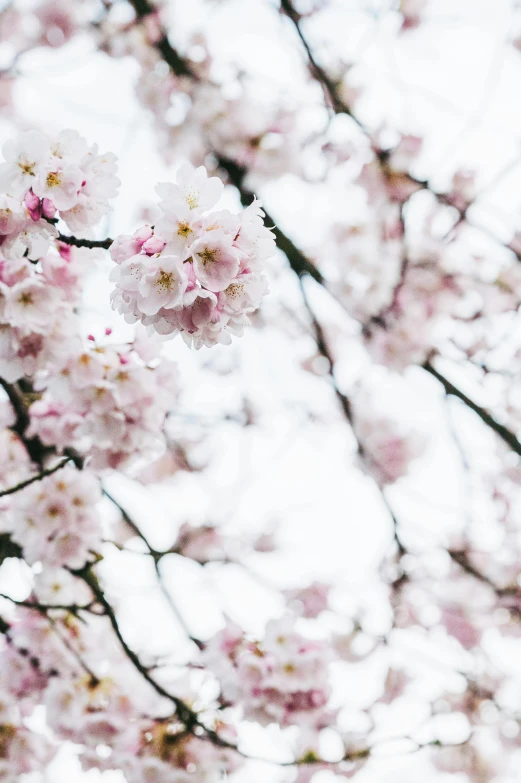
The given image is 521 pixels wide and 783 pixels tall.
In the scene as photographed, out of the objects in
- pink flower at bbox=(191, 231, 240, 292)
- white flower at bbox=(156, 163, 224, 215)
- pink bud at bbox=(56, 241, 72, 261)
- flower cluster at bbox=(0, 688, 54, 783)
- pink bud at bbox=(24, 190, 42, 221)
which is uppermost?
white flower at bbox=(156, 163, 224, 215)

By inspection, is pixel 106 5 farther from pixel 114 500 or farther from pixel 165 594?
pixel 165 594

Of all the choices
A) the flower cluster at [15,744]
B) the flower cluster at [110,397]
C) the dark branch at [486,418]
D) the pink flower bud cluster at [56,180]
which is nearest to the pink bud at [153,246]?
the pink flower bud cluster at [56,180]

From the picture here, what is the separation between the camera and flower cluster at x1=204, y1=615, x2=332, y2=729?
87.6 inches

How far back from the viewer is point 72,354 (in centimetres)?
179

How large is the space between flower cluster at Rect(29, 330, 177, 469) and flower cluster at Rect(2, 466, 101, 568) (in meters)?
0.29

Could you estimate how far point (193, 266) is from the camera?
3.28ft

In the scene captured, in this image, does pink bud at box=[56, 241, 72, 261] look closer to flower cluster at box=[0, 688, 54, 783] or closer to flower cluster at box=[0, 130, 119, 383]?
flower cluster at box=[0, 130, 119, 383]

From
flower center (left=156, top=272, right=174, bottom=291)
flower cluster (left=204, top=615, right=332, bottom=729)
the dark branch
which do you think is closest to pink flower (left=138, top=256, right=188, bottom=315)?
flower center (left=156, top=272, right=174, bottom=291)

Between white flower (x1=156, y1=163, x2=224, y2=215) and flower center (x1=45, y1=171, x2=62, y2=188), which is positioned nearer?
white flower (x1=156, y1=163, x2=224, y2=215)

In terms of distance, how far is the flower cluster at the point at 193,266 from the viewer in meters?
1.00

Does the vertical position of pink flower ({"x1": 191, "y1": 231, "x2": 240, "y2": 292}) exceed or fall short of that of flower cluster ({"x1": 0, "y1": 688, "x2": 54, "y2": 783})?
it exceeds it

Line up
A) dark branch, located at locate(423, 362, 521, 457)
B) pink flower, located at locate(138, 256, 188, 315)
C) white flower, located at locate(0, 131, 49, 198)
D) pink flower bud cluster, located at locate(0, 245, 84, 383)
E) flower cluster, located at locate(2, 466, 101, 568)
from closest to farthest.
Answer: pink flower, located at locate(138, 256, 188, 315) < white flower, located at locate(0, 131, 49, 198) < pink flower bud cluster, located at locate(0, 245, 84, 383) < flower cluster, located at locate(2, 466, 101, 568) < dark branch, located at locate(423, 362, 521, 457)

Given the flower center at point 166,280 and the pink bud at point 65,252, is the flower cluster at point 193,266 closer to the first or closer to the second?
the flower center at point 166,280

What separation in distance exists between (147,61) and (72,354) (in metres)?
2.73
